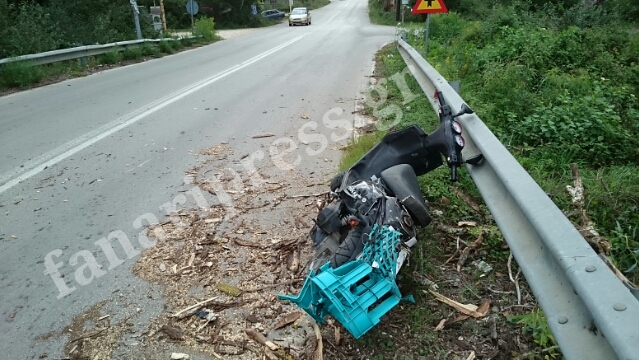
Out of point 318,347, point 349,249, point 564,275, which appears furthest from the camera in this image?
point 349,249

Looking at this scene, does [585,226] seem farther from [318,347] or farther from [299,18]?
[299,18]

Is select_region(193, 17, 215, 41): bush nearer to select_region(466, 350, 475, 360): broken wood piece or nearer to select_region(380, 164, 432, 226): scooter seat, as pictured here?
select_region(380, 164, 432, 226): scooter seat

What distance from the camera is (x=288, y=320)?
2.67 meters

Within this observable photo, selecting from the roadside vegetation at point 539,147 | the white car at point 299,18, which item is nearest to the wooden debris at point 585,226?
the roadside vegetation at point 539,147

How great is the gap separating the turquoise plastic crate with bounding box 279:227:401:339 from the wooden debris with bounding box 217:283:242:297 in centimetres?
74

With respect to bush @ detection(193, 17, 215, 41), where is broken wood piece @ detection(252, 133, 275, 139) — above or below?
below

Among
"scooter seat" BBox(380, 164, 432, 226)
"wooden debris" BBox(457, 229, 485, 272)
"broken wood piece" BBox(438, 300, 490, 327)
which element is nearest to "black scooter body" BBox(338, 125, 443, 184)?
"scooter seat" BBox(380, 164, 432, 226)

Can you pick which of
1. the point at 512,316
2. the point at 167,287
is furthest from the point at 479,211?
the point at 167,287

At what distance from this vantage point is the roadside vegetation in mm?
2676

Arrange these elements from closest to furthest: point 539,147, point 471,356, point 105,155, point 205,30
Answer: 1. point 471,356
2. point 539,147
3. point 105,155
4. point 205,30

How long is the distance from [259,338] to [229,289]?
0.55 meters

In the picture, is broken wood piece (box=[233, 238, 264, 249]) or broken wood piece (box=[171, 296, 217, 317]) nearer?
broken wood piece (box=[171, 296, 217, 317])

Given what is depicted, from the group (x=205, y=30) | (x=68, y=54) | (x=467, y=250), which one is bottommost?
(x=467, y=250)

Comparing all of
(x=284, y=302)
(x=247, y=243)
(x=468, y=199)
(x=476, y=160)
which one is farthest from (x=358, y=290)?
(x=468, y=199)
